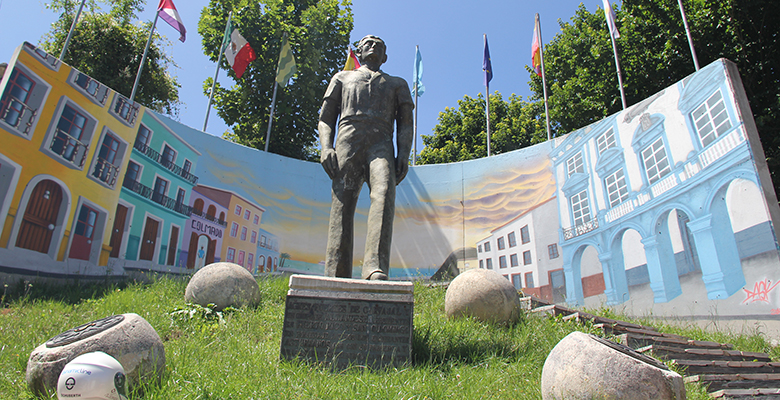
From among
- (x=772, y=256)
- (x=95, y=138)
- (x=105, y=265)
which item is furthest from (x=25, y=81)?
(x=772, y=256)

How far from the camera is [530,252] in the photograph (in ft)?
42.0

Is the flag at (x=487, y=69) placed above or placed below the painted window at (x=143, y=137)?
above

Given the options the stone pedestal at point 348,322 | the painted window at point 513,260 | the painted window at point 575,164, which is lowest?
the stone pedestal at point 348,322

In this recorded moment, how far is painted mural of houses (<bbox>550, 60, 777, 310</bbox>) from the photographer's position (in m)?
8.64

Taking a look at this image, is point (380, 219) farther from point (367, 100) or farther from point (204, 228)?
point (204, 228)

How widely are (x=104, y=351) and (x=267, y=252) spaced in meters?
10.4

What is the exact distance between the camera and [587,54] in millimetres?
17688

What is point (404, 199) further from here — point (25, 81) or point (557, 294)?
point (25, 81)

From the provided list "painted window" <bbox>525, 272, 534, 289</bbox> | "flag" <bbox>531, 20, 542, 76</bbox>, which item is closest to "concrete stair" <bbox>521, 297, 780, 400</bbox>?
"painted window" <bbox>525, 272, 534, 289</bbox>

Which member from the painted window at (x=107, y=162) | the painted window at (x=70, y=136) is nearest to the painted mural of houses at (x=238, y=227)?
the painted window at (x=107, y=162)

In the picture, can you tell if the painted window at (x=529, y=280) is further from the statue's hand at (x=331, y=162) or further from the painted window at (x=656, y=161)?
the statue's hand at (x=331, y=162)

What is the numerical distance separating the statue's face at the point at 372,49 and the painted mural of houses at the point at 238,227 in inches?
345

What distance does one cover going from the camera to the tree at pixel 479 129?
73.5 ft

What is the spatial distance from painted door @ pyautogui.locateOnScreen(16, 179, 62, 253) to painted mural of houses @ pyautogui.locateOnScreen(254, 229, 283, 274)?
204 inches
